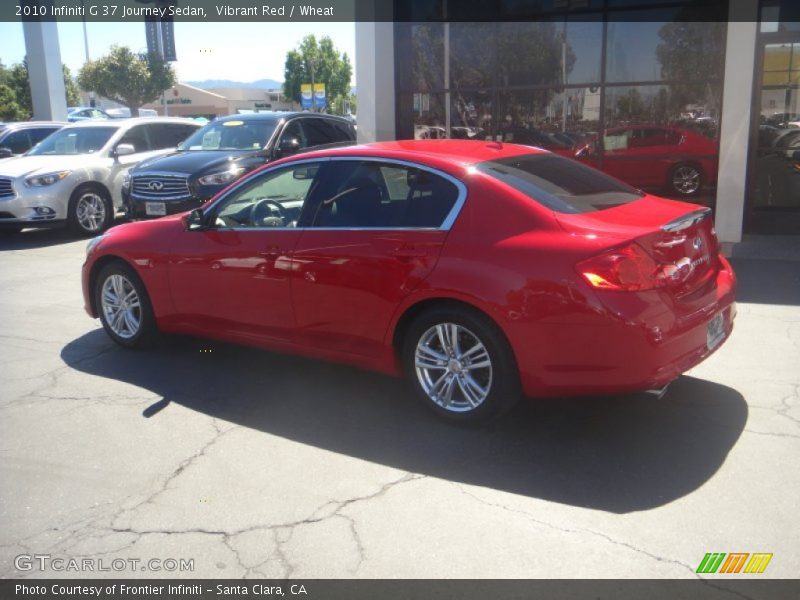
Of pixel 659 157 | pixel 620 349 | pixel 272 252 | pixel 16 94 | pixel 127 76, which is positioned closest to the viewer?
pixel 620 349

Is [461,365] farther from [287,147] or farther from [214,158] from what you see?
[214,158]

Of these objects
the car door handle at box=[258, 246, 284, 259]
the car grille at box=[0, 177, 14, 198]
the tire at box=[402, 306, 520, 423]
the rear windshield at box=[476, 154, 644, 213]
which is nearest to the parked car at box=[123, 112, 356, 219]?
the car grille at box=[0, 177, 14, 198]

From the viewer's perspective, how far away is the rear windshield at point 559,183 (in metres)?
4.42

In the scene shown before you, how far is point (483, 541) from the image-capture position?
11.0 feet

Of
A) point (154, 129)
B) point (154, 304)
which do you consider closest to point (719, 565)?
point (154, 304)

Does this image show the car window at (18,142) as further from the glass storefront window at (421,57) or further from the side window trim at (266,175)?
the side window trim at (266,175)

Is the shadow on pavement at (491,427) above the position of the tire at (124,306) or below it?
A: below

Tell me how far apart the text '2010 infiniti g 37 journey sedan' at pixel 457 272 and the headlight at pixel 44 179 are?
23.1 feet

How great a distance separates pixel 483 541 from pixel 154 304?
138 inches

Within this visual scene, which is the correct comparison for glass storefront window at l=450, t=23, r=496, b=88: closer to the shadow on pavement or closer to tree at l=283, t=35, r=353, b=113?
the shadow on pavement

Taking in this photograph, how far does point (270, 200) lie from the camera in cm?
541

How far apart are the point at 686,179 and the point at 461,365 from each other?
300 inches

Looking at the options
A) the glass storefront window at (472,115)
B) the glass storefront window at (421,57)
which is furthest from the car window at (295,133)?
the glass storefront window at (472,115)

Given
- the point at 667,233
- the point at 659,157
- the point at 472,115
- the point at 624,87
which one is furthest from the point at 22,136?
the point at 667,233
